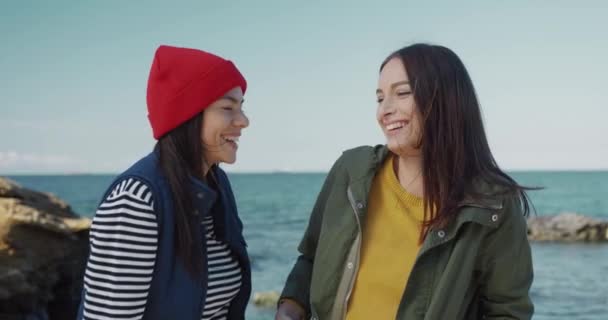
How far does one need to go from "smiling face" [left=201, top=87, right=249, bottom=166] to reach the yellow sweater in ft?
2.39

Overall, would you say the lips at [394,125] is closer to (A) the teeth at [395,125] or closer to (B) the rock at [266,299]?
(A) the teeth at [395,125]

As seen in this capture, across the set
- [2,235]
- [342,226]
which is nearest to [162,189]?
[342,226]

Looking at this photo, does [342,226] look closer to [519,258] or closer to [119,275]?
[519,258]

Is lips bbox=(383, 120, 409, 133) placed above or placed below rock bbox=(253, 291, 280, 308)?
above

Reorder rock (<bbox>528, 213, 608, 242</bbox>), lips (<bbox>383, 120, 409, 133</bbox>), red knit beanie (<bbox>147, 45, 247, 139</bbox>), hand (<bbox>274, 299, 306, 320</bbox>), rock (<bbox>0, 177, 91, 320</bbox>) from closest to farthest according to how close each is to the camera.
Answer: red knit beanie (<bbox>147, 45, 247, 139</bbox>) < lips (<bbox>383, 120, 409, 133</bbox>) < hand (<bbox>274, 299, 306, 320</bbox>) < rock (<bbox>0, 177, 91, 320</bbox>) < rock (<bbox>528, 213, 608, 242</bbox>)

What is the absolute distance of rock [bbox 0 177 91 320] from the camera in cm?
835

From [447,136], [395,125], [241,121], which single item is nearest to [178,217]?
[241,121]

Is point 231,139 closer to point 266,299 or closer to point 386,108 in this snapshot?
point 386,108

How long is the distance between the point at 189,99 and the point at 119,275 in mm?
805

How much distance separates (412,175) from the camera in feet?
10.1

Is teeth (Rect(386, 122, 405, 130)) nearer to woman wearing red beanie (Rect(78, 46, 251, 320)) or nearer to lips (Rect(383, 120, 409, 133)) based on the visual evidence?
lips (Rect(383, 120, 409, 133))

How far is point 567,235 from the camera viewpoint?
26.8 m

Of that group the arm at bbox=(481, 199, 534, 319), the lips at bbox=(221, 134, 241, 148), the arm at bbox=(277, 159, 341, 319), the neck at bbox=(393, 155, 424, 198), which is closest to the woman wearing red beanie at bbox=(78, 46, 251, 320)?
the lips at bbox=(221, 134, 241, 148)

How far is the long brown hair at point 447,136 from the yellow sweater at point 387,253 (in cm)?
9
